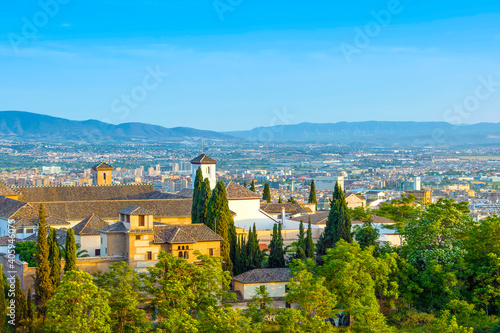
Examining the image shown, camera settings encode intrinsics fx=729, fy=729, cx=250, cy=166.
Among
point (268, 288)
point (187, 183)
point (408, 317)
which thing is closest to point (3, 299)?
point (268, 288)

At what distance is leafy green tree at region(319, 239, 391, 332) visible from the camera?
31141mm

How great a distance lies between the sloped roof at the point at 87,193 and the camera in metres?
54.8

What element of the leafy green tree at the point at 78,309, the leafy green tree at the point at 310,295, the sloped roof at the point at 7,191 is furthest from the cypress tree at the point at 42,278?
the sloped roof at the point at 7,191

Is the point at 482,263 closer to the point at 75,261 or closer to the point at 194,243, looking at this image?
the point at 194,243

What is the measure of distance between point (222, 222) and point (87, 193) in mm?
20523

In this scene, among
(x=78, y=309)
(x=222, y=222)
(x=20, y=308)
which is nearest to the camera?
(x=78, y=309)

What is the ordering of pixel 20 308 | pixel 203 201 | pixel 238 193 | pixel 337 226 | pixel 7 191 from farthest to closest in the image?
pixel 7 191 < pixel 238 193 < pixel 203 201 < pixel 337 226 < pixel 20 308

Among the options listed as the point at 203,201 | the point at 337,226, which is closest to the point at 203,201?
the point at 203,201

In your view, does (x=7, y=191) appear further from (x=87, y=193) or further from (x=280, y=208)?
(x=280, y=208)

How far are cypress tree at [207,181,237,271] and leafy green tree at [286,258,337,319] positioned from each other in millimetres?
5462

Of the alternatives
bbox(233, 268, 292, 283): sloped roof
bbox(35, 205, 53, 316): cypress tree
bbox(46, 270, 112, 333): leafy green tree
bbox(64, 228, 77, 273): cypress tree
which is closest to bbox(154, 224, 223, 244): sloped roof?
bbox(233, 268, 292, 283): sloped roof

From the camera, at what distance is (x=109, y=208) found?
160ft

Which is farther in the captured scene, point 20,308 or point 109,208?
point 109,208

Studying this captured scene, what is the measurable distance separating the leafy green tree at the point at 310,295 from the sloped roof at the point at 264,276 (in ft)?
6.24
